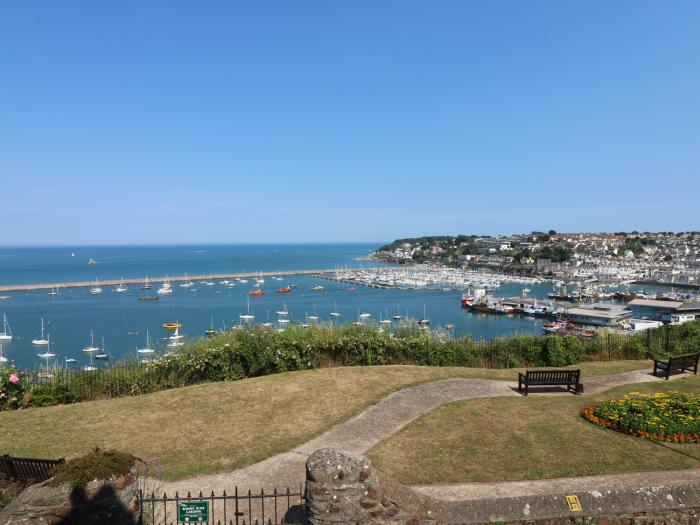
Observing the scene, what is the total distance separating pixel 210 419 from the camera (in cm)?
1012

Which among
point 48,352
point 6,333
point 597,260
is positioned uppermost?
point 597,260

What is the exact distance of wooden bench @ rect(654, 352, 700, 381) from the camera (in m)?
13.2

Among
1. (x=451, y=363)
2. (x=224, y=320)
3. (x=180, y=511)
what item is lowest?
(x=224, y=320)

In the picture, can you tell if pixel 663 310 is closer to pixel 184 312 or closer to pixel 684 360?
pixel 684 360

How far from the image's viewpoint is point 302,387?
12.3m

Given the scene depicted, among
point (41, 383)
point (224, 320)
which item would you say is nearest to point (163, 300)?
point (224, 320)

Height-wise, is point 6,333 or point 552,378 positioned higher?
point 552,378

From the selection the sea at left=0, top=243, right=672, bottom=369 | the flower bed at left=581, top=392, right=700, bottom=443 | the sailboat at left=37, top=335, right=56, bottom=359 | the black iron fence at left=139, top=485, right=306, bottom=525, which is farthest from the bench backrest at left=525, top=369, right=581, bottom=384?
the sailboat at left=37, top=335, right=56, bottom=359

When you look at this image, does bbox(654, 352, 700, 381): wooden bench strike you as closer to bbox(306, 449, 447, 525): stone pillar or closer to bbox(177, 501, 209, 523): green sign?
bbox(306, 449, 447, 525): stone pillar

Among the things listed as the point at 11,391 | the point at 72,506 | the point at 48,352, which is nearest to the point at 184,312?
the point at 48,352

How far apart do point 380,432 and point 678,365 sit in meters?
10.2

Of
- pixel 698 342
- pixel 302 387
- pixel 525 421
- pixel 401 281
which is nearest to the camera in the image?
pixel 525 421

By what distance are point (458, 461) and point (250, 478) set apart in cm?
354

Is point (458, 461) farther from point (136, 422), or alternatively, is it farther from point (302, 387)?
point (136, 422)
